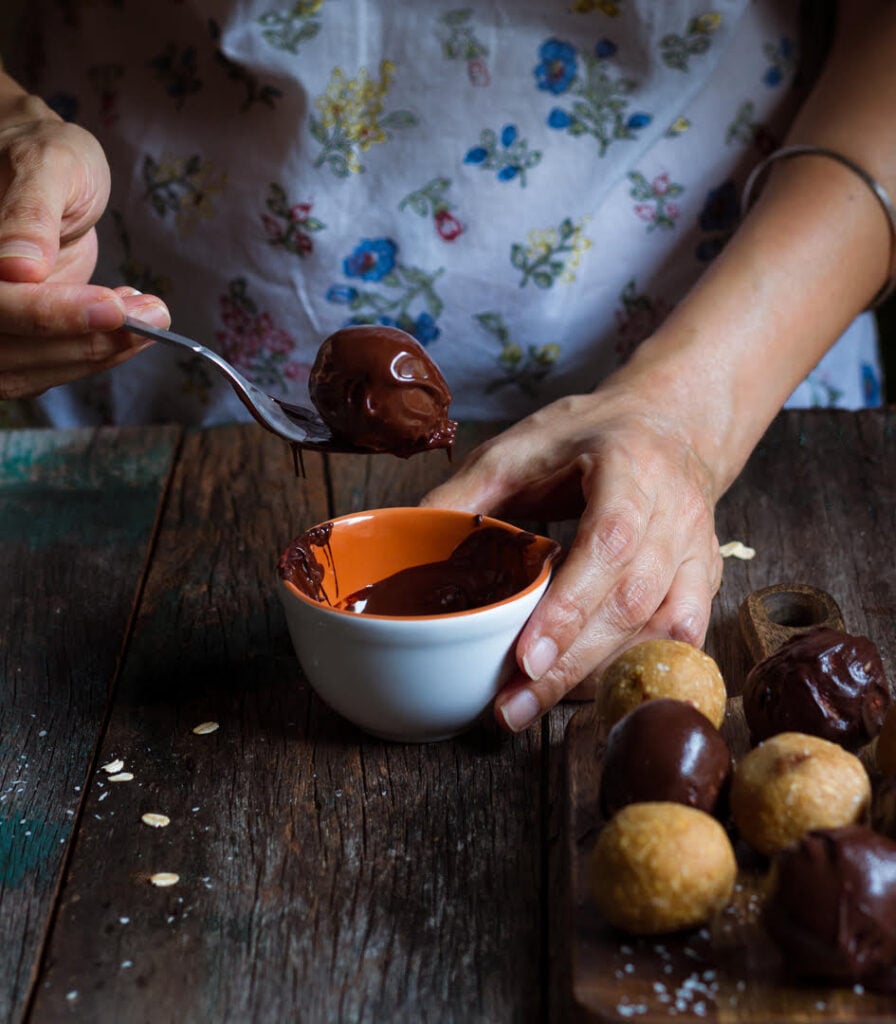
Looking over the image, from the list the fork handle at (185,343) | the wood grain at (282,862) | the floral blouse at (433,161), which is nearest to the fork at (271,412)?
the fork handle at (185,343)

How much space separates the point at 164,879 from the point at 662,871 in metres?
0.45

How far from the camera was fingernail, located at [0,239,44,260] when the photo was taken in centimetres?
125

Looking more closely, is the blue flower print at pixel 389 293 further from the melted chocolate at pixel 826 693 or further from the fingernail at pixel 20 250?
the melted chocolate at pixel 826 693

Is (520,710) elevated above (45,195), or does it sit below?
below

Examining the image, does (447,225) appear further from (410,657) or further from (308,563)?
(410,657)

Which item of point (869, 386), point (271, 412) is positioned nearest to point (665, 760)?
point (271, 412)

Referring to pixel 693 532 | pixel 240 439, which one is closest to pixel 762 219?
pixel 693 532

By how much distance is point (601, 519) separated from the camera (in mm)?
1304

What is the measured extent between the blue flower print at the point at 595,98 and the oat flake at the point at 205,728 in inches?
42.0

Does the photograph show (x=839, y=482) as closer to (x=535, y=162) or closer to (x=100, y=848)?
(x=535, y=162)

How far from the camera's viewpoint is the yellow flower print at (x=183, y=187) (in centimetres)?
193

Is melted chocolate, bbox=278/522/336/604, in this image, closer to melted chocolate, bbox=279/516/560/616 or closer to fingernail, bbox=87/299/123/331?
melted chocolate, bbox=279/516/560/616

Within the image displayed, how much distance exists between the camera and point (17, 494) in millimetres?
1807

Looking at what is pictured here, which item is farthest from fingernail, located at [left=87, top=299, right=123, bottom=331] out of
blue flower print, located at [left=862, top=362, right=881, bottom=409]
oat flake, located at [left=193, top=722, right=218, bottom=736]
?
blue flower print, located at [left=862, top=362, right=881, bottom=409]
